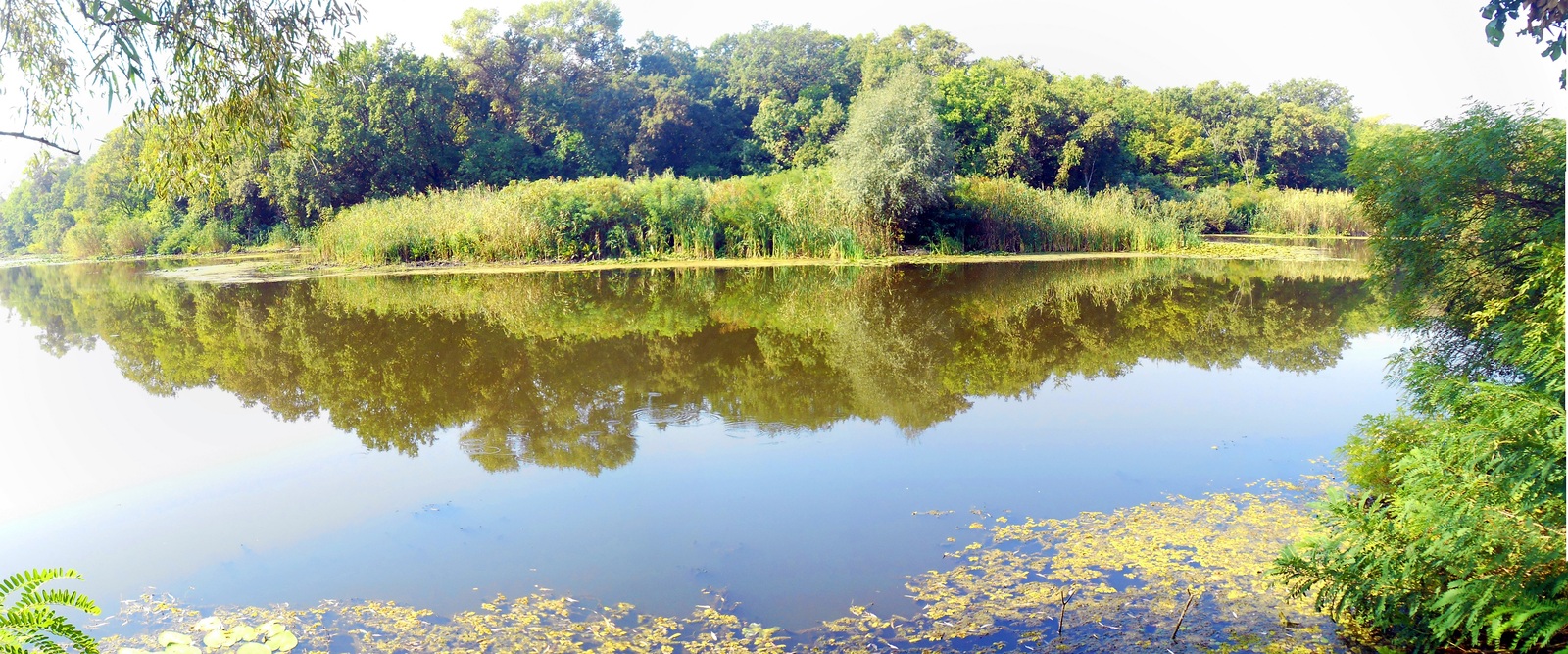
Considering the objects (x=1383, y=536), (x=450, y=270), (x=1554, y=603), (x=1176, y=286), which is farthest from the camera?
(x=450, y=270)

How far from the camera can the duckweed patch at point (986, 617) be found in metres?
3.78

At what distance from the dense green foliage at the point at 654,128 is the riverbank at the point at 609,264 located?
2741 mm

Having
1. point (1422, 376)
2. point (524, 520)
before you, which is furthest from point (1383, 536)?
point (524, 520)

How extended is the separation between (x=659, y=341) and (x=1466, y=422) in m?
8.30

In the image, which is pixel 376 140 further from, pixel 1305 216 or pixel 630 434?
pixel 1305 216

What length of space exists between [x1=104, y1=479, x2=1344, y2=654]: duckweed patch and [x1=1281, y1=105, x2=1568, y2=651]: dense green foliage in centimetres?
30

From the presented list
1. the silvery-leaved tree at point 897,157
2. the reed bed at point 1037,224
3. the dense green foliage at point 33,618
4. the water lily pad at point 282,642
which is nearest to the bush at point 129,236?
the silvery-leaved tree at point 897,157

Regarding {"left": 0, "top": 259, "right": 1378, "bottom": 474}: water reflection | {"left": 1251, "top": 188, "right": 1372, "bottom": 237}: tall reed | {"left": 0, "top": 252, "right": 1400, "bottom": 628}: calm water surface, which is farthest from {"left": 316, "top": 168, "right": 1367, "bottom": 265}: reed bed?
{"left": 1251, "top": 188, "right": 1372, "bottom": 237}: tall reed

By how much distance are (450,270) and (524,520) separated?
15991mm

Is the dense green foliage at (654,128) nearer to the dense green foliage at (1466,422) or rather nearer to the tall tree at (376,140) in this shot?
the tall tree at (376,140)

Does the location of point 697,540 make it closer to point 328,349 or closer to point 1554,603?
point 1554,603

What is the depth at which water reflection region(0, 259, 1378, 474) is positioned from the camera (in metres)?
7.87

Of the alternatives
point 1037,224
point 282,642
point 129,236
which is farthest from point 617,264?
point 129,236

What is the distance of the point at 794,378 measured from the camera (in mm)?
9031
